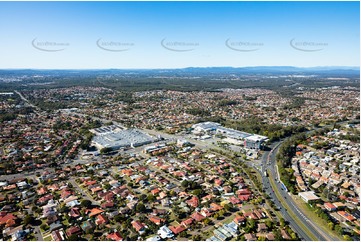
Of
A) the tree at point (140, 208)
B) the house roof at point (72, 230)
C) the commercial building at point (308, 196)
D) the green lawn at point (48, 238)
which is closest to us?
the green lawn at point (48, 238)

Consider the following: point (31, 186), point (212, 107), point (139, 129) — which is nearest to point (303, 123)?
point (212, 107)

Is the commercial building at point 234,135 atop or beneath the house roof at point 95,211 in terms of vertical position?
atop

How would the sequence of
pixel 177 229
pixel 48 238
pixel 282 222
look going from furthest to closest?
pixel 282 222, pixel 177 229, pixel 48 238

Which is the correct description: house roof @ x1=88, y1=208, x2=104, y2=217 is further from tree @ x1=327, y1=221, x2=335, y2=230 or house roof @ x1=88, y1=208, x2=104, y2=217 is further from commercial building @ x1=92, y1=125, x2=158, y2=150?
tree @ x1=327, y1=221, x2=335, y2=230

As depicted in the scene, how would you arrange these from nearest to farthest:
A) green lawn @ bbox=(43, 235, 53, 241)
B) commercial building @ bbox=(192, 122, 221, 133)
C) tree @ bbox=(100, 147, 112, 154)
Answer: green lawn @ bbox=(43, 235, 53, 241) → tree @ bbox=(100, 147, 112, 154) → commercial building @ bbox=(192, 122, 221, 133)

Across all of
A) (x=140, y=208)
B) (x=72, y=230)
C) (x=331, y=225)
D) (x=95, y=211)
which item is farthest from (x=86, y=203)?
(x=331, y=225)

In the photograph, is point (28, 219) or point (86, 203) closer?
point (28, 219)

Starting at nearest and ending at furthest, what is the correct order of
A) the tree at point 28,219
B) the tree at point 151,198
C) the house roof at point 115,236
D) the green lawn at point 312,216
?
the house roof at point 115,236 < the green lawn at point 312,216 < the tree at point 28,219 < the tree at point 151,198

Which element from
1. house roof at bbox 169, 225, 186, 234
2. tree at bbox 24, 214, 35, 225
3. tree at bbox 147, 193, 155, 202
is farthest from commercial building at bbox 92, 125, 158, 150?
house roof at bbox 169, 225, 186, 234

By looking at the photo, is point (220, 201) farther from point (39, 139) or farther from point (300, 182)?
point (39, 139)

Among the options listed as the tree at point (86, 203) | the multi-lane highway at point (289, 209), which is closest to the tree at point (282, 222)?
the multi-lane highway at point (289, 209)

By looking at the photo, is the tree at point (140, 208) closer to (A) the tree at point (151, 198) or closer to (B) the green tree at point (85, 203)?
(A) the tree at point (151, 198)

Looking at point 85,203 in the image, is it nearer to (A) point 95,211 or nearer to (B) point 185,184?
(A) point 95,211
